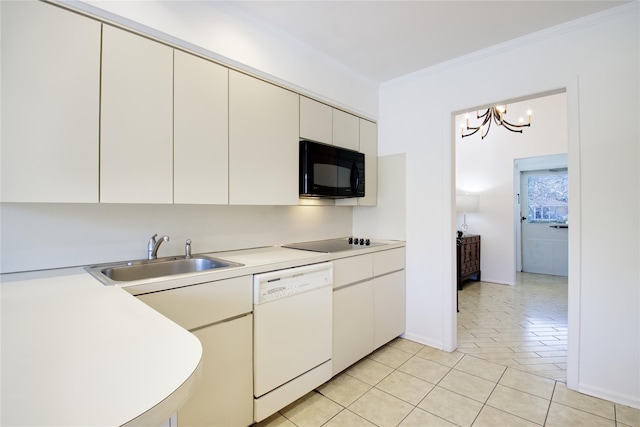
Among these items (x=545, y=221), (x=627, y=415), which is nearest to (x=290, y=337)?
(x=627, y=415)

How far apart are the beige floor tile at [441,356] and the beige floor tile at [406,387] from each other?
40 cm

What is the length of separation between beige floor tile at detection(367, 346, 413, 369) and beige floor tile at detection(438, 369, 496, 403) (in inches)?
15.3

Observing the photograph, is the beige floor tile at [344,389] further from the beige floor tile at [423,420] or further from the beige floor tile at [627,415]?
the beige floor tile at [627,415]

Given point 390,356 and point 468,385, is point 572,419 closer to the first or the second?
point 468,385

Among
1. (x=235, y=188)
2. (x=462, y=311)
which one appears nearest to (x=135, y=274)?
(x=235, y=188)

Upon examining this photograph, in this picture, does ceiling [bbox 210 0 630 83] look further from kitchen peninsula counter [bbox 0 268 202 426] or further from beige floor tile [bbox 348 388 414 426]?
beige floor tile [bbox 348 388 414 426]

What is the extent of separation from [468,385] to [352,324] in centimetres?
93

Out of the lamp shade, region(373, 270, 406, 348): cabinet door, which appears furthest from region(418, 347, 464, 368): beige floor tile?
the lamp shade

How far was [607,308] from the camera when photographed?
2.04 metres

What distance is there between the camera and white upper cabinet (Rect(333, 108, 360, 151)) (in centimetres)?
277

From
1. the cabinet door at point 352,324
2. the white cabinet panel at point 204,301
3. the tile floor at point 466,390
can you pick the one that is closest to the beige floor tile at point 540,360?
the tile floor at point 466,390

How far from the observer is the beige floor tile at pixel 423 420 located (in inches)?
70.9

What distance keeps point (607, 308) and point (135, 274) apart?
3.07 m

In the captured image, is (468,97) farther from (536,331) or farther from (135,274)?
(135,274)
